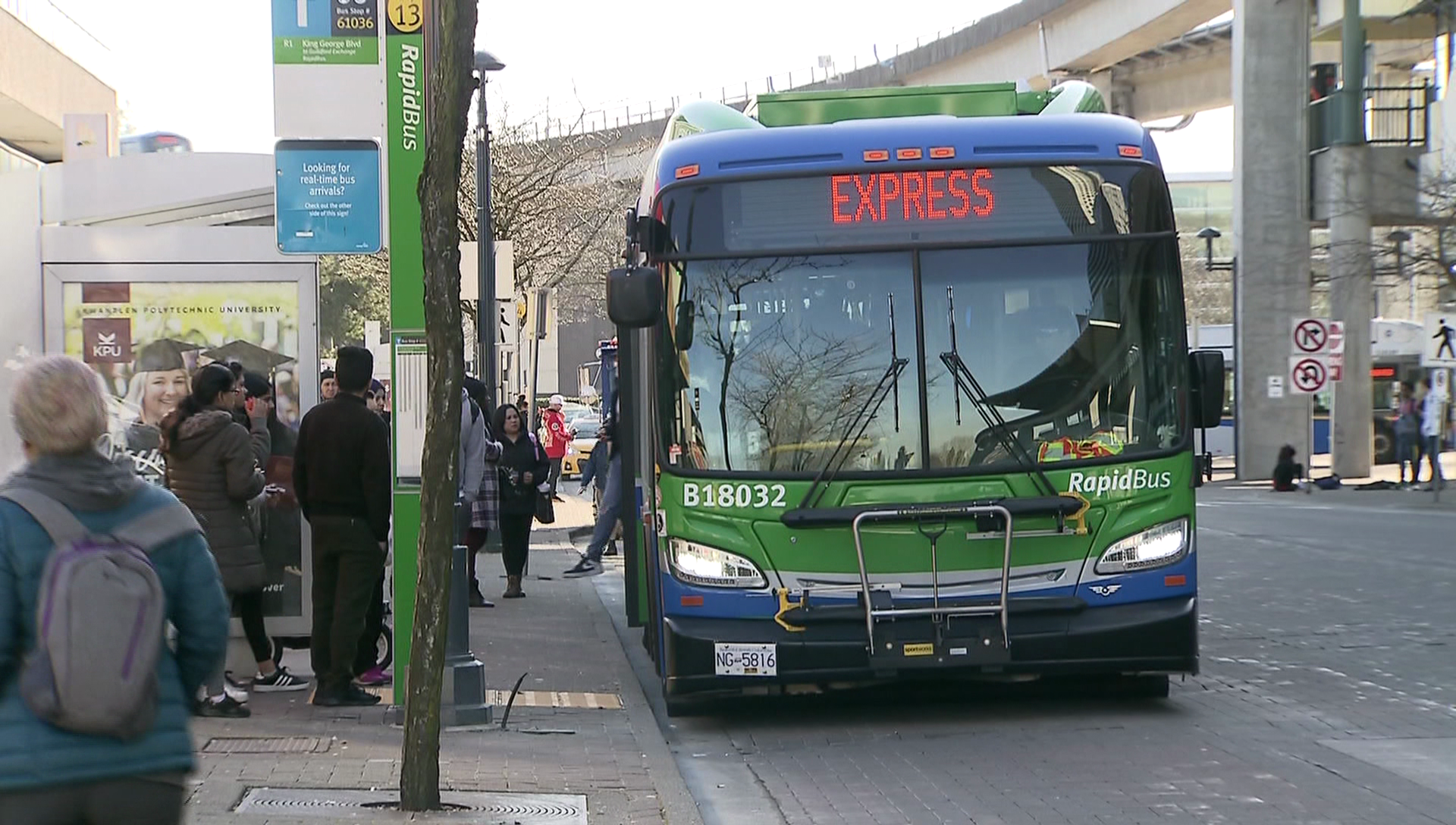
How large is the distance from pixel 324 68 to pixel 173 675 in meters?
6.49

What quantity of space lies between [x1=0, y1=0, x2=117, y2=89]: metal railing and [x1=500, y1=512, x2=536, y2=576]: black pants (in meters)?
→ 20.3

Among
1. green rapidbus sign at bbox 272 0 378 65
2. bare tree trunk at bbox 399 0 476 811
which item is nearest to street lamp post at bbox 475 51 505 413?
green rapidbus sign at bbox 272 0 378 65

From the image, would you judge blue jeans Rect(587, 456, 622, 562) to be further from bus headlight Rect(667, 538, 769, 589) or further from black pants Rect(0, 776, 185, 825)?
black pants Rect(0, 776, 185, 825)

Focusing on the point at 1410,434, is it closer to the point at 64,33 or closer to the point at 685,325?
the point at 64,33

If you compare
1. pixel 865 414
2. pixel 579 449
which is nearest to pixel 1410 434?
pixel 579 449

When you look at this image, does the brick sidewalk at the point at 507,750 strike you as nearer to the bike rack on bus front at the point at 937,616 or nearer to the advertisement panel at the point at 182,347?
the advertisement panel at the point at 182,347

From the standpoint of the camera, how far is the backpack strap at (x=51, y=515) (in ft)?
12.3

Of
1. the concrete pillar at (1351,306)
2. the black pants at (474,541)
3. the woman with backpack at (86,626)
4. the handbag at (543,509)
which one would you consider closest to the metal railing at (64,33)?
the handbag at (543,509)

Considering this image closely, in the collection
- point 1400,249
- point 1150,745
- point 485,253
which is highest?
point 1400,249

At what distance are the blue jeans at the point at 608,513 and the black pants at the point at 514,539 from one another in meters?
1.49

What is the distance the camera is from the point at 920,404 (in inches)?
370

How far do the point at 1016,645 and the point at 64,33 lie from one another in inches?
1280

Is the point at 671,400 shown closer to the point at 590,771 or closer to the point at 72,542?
the point at 590,771

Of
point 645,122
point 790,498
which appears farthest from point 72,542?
point 645,122
